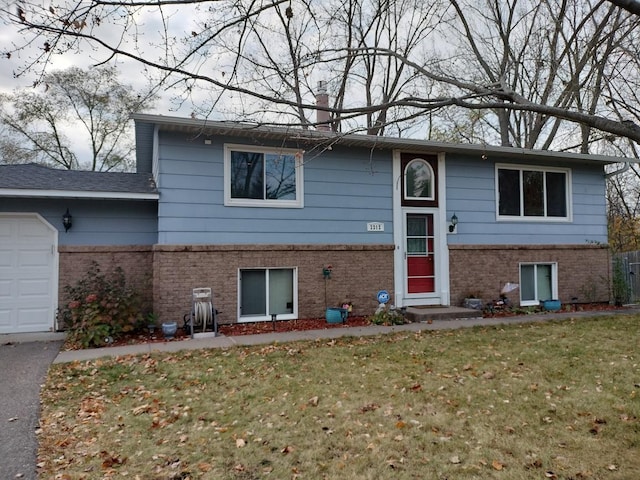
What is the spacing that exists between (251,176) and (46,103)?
16.2 m

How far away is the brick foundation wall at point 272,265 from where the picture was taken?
8039 millimetres

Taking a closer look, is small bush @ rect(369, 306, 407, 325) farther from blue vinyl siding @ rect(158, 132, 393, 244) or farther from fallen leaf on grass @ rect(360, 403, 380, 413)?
fallen leaf on grass @ rect(360, 403, 380, 413)

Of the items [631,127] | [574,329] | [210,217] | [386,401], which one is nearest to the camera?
[631,127]

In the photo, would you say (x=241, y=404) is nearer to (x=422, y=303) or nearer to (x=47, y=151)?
(x=422, y=303)

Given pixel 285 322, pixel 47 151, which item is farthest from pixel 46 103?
pixel 285 322

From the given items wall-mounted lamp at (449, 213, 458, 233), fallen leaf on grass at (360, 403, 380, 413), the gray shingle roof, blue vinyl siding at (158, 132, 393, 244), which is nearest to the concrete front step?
blue vinyl siding at (158, 132, 393, 244)

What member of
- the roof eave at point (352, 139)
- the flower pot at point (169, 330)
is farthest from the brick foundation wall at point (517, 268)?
the flower pot at point (169, 330)

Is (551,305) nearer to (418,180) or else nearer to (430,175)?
(430,175)

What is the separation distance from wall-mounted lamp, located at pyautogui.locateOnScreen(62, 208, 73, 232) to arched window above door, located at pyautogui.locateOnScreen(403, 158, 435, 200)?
7.01m

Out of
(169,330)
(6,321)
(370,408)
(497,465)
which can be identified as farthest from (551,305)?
(6,321)

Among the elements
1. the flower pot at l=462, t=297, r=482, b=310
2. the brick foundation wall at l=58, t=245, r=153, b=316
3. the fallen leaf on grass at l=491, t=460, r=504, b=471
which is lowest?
the fallen leaf on grass at l=491, t=460, r=504, b=471

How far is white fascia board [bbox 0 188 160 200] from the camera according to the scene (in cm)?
771

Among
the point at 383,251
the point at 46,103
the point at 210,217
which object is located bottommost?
the point at 383,251

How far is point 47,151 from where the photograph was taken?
2033 centimetres
